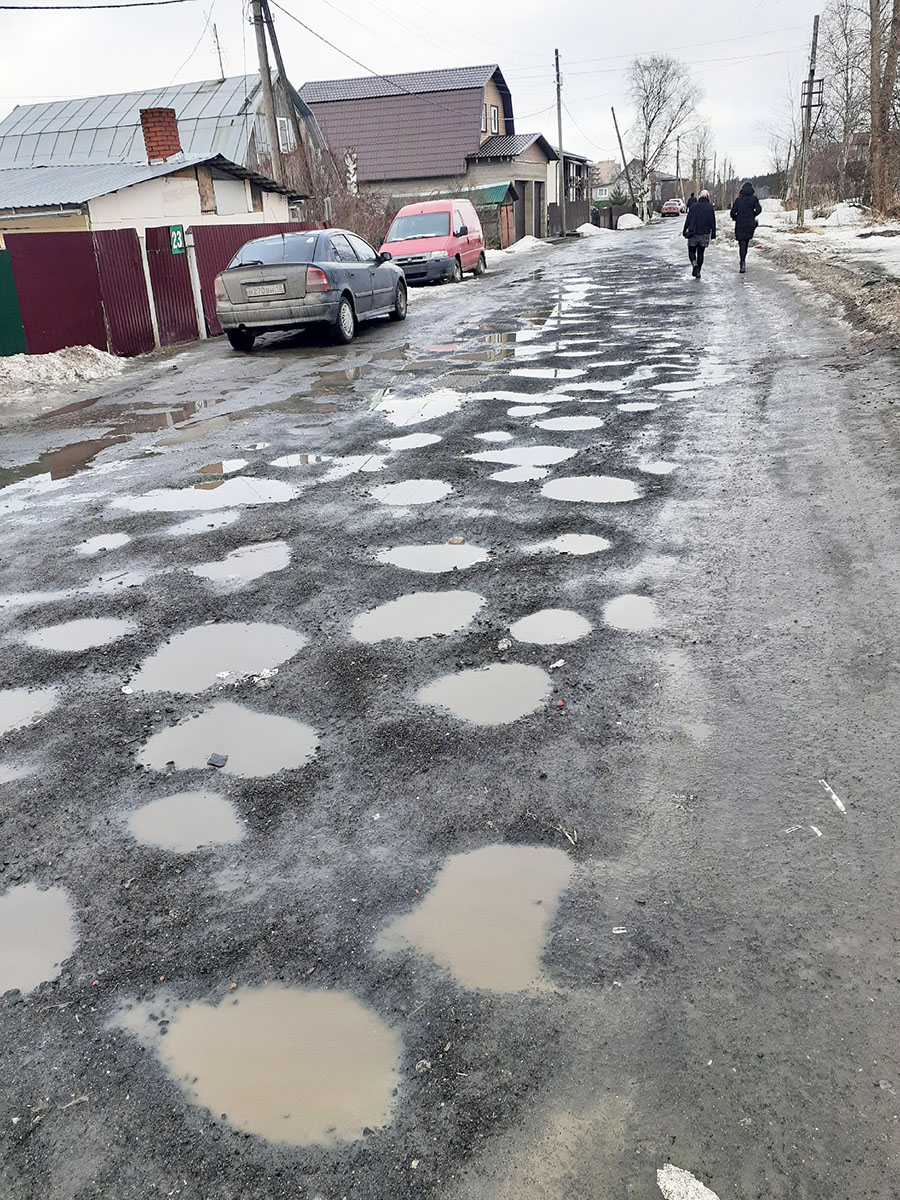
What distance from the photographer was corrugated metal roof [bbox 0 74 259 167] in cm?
3547

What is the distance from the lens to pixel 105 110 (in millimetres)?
38281

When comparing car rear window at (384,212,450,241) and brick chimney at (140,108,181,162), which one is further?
car rear window at (384,212,450,241)

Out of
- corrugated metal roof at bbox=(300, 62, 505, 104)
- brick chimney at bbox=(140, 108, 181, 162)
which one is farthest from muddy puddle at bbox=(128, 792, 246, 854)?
corrugated metal roof at bbox=(300, 62, 505, 104)

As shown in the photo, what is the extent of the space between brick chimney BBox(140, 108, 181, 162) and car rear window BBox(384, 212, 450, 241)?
18.5 ft

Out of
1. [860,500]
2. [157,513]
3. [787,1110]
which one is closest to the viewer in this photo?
[787,1110]

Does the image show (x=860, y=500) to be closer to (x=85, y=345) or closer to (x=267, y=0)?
(x=85, y=345)

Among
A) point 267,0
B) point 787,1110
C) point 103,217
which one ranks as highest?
point 267,0

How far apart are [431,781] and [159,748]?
102 cm

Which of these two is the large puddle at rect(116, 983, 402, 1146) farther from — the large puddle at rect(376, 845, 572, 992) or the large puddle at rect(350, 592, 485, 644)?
the large puddle at rect(350, 592, 485, 644)

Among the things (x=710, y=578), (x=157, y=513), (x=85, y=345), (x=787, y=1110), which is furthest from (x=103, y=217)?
(x=787, y=1110)

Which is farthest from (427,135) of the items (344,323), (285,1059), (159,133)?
(285,1059)

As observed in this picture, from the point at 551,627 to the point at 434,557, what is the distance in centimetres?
114

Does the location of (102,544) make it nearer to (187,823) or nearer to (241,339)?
(187,823)

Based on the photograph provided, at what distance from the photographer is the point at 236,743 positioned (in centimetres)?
333
